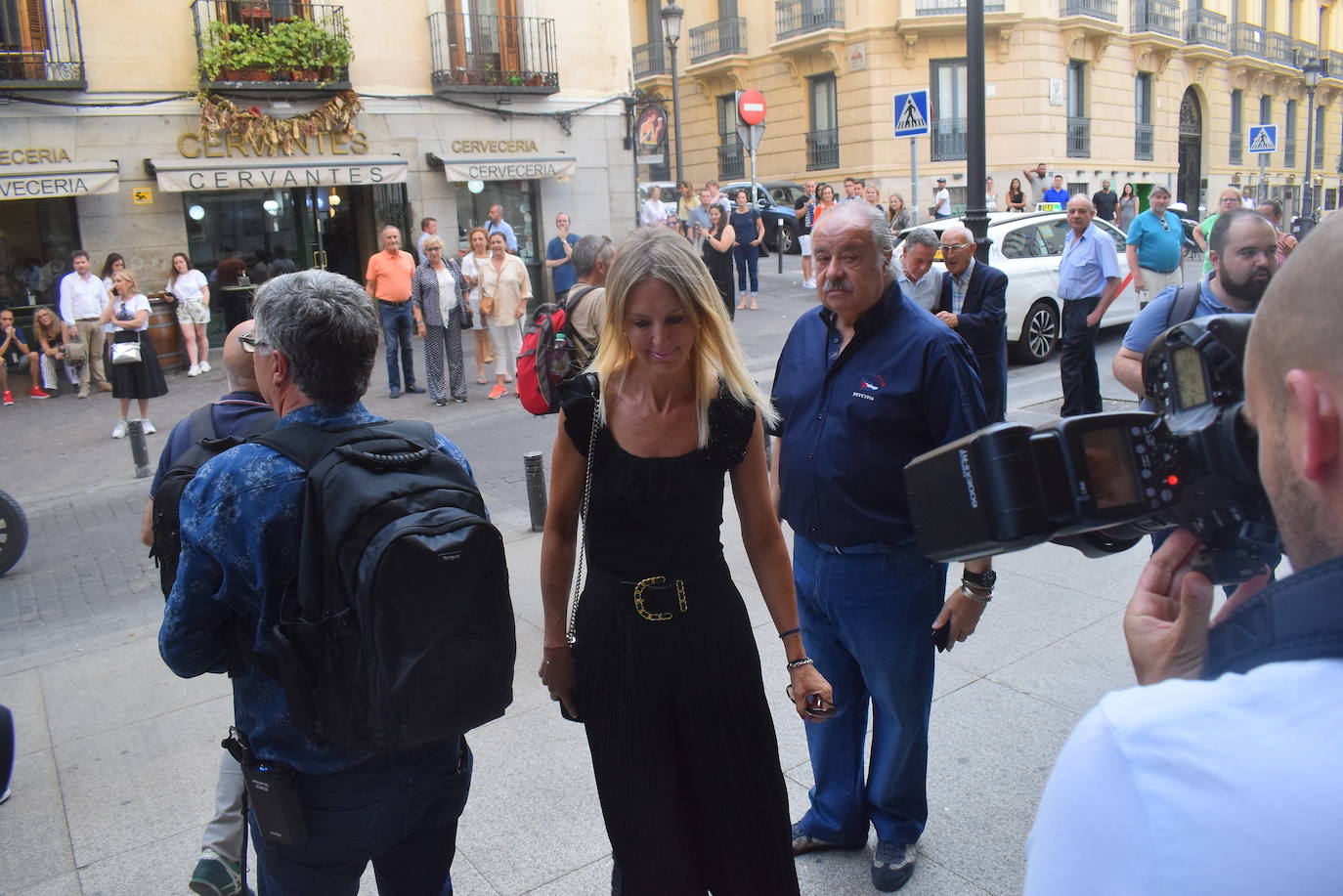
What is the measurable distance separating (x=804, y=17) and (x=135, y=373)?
79.0 ft

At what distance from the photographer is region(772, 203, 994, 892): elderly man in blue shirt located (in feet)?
9.82

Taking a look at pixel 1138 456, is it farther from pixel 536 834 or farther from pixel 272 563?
pixel 536 834

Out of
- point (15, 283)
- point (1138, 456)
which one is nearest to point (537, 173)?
point (15, 283)

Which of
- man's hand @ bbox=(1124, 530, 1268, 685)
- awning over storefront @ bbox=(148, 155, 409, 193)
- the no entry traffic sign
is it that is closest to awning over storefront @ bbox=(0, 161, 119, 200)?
awning over storefront @ bbox=(148, 155, 409, 193)

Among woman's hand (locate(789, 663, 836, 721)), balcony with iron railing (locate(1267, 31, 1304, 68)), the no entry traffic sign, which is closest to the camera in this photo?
woman's hand (locate(789, 663, 836, 721))

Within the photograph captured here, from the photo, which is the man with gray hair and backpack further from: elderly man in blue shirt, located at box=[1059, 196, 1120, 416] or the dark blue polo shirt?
elderly man in blue shirt, located at box=[1059, 196, 1120, 416]

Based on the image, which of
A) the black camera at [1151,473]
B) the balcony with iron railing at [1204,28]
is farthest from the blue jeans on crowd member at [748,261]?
the balcony with iron railing at [1204,28]

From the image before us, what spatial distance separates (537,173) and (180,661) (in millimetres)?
16302

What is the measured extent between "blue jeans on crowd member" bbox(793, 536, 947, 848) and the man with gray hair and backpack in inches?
47.3

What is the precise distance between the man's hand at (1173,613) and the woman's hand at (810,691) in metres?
1.57

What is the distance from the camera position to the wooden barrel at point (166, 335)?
46.4ft

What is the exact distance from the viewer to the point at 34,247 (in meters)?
14.5

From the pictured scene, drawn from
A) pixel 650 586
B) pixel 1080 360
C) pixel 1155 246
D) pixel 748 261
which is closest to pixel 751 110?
pixel 748 261

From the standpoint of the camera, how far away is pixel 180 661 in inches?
85.9
